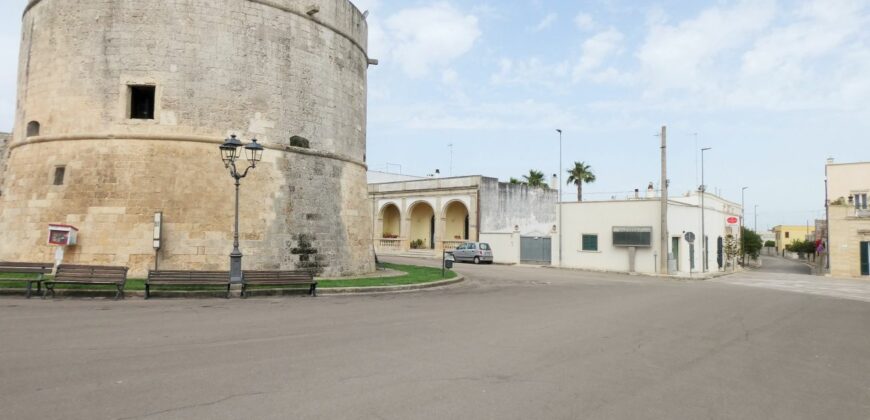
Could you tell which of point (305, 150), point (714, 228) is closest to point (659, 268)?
point (714, 228)

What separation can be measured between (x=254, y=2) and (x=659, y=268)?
73.7 ft

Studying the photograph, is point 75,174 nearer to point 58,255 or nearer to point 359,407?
point 58,255

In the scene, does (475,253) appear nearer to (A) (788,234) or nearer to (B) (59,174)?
(B) (59,174)

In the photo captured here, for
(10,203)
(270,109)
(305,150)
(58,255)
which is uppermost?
(270,109)

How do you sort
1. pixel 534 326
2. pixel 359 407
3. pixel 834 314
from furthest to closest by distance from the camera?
pixel 834 314
pixel 534 326
pixel 359 407

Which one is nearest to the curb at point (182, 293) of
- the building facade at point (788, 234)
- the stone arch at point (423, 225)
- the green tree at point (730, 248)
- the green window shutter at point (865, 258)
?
the stone arch at point (423, 225)

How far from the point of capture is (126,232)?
15797mm

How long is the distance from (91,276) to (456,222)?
3225 centimetres

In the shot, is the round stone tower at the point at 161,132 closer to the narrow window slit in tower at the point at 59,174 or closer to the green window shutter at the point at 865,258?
the narrow window slit in tower at the point at 59,174

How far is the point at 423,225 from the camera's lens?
147ft

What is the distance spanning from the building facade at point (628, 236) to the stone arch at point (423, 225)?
1430 cm

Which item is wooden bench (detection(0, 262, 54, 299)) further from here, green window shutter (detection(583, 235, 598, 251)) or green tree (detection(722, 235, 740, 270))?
green tree (detection(722, 235, 740, 270))

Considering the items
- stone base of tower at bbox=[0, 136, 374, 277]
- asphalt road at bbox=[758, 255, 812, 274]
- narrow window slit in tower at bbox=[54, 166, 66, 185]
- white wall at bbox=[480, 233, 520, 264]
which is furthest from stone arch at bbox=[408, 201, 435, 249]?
narrow window slit in tower at bbox=[54, 166, 66, 185]

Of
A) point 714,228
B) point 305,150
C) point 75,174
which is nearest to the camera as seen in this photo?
point 75,174
